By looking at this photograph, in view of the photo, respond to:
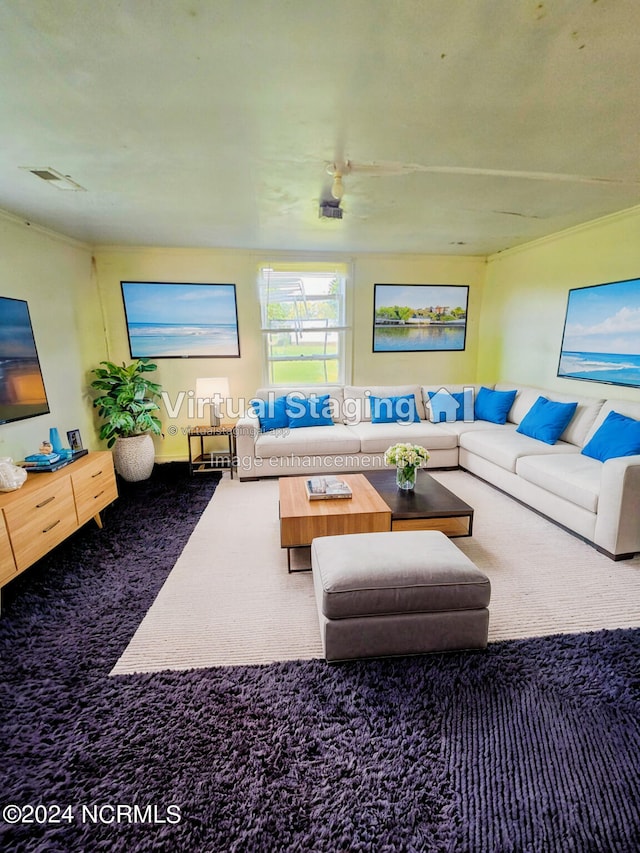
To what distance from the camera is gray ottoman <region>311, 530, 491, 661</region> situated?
163 cm

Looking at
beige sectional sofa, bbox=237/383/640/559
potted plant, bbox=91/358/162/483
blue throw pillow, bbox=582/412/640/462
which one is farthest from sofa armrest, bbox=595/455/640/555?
potted plant, bbox=91/358/162/483

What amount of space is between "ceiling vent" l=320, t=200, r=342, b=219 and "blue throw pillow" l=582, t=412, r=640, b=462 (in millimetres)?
2676

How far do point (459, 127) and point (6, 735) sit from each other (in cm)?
323

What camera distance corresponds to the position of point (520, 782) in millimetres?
1231

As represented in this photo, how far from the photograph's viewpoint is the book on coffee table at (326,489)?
8.58 ft

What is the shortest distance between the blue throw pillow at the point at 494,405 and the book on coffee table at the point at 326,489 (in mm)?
2376

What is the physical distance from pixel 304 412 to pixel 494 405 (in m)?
2.21

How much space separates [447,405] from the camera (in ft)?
14.4

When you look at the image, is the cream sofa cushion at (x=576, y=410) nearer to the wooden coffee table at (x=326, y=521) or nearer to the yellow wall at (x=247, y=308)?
the yellow wall at (x=247, y=308)

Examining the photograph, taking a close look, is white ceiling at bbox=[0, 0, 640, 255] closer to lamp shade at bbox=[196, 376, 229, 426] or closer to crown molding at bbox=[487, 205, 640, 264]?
crown molding at bbox=[487, 205, 640, 264]

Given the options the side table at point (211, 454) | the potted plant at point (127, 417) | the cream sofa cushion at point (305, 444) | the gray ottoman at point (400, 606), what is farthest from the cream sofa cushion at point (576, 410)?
the potted plant at point (127, 417)

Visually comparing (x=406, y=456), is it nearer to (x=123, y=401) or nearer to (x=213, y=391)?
(x=213, y=391)

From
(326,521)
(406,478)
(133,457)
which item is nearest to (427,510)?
(406,478)

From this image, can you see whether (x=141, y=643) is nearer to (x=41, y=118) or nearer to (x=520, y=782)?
(x=520, y=782)
